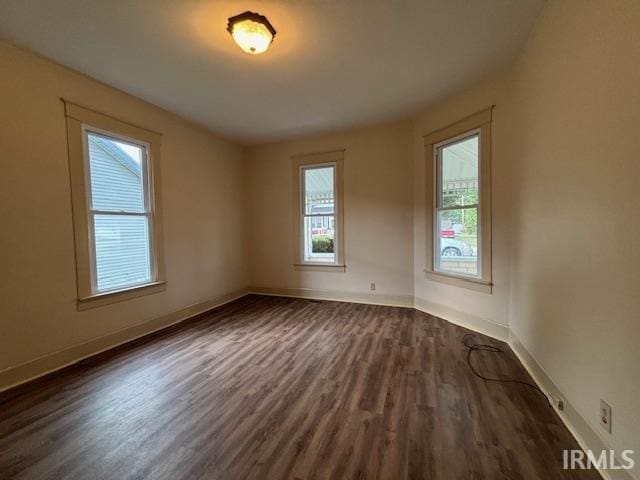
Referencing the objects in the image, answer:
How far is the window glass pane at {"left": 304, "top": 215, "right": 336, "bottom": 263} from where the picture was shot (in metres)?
4.76

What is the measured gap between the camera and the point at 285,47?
2363 millimetres

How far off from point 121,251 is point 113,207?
0.50m

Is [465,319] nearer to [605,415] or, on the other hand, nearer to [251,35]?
[605,415]

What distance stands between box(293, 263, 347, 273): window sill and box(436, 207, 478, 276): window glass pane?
1.56 meters

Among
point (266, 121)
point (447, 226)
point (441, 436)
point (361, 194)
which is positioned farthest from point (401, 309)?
point (266, 121)

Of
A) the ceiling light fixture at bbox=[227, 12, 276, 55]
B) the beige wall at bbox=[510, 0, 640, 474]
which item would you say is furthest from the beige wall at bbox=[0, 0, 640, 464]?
the ceiling light fixture at bbox=[227, 12, 276, 55]

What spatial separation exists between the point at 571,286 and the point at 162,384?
3.06m

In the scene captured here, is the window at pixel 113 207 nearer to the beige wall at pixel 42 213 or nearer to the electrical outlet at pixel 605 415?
the beige wall at pixel 42 213

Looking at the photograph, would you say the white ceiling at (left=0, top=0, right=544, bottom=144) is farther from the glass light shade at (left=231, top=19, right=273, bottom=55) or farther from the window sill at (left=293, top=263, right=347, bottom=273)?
the window sill at (left=293, top=263, right=347, bottom=273)

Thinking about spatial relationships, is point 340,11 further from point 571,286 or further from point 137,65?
point 571,286

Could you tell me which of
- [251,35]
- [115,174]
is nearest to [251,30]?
[251,35]

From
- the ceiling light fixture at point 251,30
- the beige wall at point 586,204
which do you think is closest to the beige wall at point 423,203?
the beige wall at point 586,204

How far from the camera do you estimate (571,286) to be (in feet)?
5.61

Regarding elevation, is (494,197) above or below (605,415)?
above
